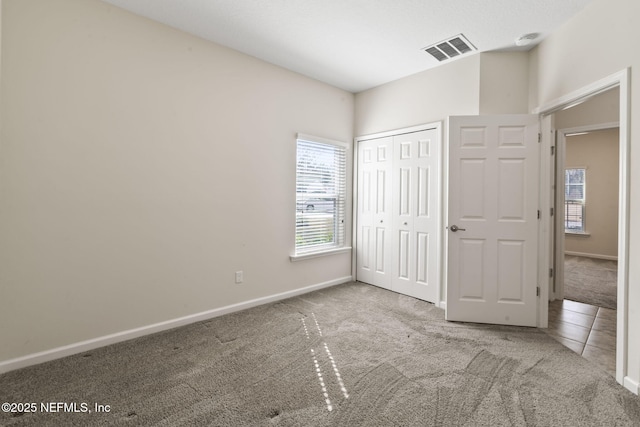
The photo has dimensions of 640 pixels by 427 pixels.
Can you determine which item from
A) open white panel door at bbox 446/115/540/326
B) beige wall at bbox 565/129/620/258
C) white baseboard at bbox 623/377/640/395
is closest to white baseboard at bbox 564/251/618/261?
beige wall at bbox 565/129/620/258

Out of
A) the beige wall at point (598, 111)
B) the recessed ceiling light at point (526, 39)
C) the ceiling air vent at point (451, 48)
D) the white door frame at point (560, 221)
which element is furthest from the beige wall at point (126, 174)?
the beige wall at point (598, 111)

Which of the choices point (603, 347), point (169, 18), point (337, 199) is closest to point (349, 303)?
point (337, 199)

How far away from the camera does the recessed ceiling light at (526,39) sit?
2.92m

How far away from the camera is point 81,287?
2.47 meters

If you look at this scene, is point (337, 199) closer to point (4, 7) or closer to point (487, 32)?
point (487, 32)

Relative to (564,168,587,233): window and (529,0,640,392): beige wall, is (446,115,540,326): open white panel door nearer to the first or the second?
(529,0,640,392): beige wall

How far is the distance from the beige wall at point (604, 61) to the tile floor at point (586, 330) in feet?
1.65

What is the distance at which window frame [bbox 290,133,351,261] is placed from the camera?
3.96 m

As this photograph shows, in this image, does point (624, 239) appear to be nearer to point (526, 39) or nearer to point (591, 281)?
point (526, 39)

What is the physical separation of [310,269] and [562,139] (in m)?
3.76

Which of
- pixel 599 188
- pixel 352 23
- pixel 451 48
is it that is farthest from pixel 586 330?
pixel 599 188

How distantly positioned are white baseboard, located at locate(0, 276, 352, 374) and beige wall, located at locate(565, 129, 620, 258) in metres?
6.56

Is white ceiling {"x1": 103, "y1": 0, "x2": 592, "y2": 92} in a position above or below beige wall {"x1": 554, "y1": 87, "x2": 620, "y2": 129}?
above

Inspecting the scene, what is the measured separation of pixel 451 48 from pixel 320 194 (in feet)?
7.38
